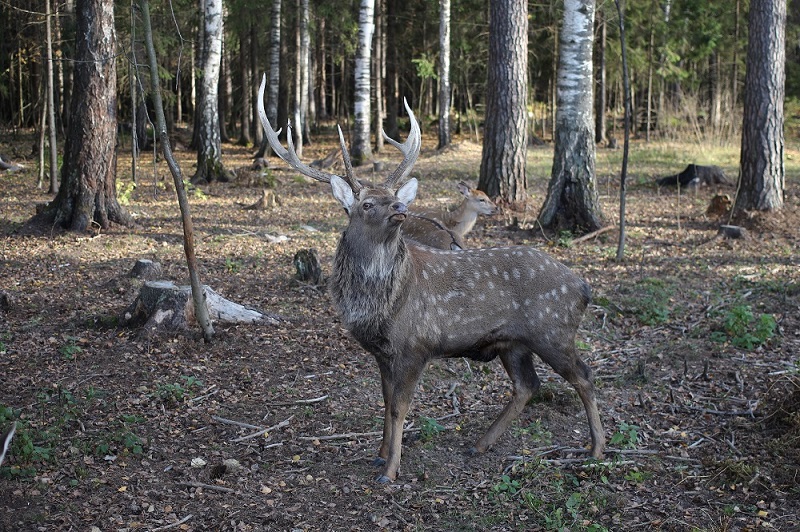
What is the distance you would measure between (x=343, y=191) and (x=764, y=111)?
9546mm

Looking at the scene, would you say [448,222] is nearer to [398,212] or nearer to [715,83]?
[398,212]

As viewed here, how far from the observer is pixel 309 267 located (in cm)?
935

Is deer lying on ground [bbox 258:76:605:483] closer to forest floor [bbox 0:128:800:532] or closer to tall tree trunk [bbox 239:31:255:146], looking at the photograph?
forest floor [bbox 0:128:800:532]

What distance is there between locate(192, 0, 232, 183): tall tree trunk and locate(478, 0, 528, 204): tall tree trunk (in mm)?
6507

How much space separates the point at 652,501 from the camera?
16.8ft

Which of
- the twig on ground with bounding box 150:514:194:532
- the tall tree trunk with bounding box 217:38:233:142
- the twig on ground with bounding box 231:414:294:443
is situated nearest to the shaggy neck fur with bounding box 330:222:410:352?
the twig on ground with bounding box 231:414:294:443

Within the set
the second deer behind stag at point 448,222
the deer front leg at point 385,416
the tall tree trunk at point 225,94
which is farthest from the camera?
the tall tree trunk at point 225,94

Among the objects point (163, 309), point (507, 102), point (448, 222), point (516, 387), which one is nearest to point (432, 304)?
point (516, 387)

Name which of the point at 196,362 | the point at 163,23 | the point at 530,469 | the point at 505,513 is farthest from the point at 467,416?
the point at 163,23

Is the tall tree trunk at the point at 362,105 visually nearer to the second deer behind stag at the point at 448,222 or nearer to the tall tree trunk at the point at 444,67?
the tall tree trunk at the point at 444,67

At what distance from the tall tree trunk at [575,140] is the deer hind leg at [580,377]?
21.5ft

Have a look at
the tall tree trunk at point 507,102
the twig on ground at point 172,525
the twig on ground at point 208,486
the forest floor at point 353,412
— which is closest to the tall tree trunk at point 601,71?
the tall tree trunk at point 507,102

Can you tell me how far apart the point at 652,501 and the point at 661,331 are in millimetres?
3390

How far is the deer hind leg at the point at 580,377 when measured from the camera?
5.67 meters
